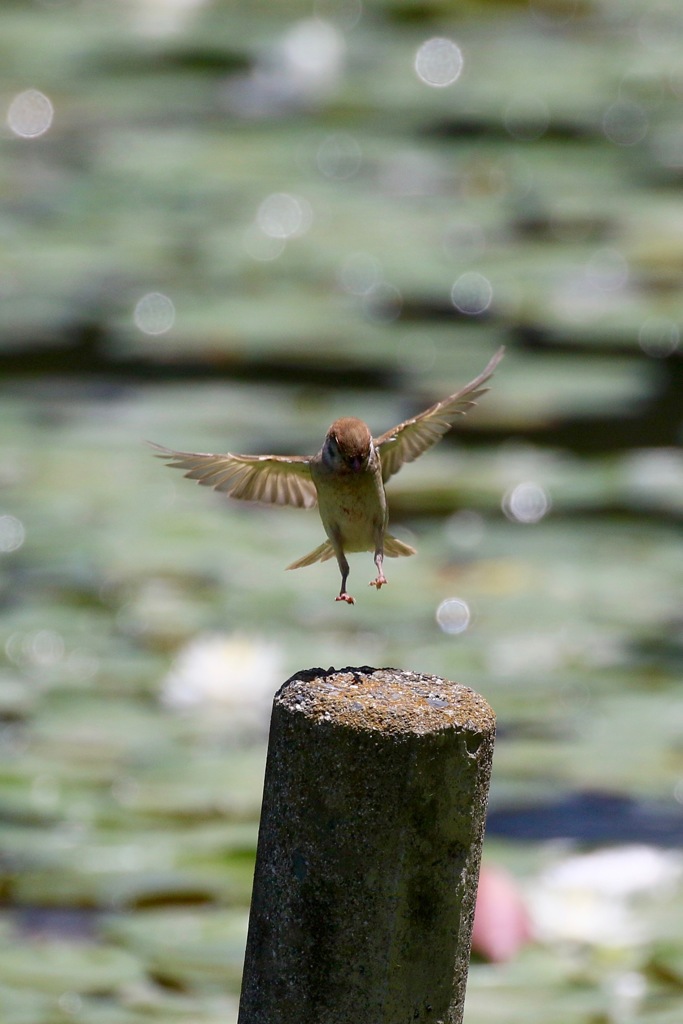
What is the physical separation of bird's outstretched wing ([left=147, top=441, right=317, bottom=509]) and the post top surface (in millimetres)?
439

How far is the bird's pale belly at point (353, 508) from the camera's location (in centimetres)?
237

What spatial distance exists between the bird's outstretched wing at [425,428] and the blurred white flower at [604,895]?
99cm

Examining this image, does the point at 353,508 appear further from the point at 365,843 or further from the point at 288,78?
the point at 288,78

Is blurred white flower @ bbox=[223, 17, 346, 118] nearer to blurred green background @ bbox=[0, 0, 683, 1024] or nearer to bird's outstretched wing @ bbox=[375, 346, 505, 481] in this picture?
blurred green background @ bbox=[0, 0, 683, 1024]

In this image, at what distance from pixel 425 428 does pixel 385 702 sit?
71 centimetres

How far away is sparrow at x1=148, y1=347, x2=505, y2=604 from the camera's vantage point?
2.34 metres

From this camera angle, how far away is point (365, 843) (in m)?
2.00

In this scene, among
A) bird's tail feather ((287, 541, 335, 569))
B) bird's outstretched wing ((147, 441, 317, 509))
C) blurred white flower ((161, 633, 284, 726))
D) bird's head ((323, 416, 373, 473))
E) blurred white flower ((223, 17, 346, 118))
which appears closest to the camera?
bird's head ((323, 416, 373, 473))

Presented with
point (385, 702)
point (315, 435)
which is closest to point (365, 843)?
point (385, 702)

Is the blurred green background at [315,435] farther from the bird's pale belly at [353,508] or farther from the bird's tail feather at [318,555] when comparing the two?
the bird's pale belly at [353,508]

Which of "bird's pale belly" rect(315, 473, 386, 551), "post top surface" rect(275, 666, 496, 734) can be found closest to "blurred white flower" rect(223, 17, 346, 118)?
"bird's pale belly" rect(315, 473, 386, 551)

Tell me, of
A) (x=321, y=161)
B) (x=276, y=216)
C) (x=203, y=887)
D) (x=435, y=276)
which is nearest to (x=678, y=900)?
(x=203, y=887)

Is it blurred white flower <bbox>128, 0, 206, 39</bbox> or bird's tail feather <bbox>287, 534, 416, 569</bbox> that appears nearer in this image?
bird's tail feather <bbox>287, 534, 416, 569</bbox>

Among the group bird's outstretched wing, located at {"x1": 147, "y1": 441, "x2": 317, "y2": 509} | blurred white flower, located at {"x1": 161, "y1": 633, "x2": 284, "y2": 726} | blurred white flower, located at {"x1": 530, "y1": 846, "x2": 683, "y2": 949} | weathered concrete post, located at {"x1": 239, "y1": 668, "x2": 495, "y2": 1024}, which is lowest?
weathered concrete post, located at {"x1": 239, "y1": 668, "x2": 495, "y2": 1024}
